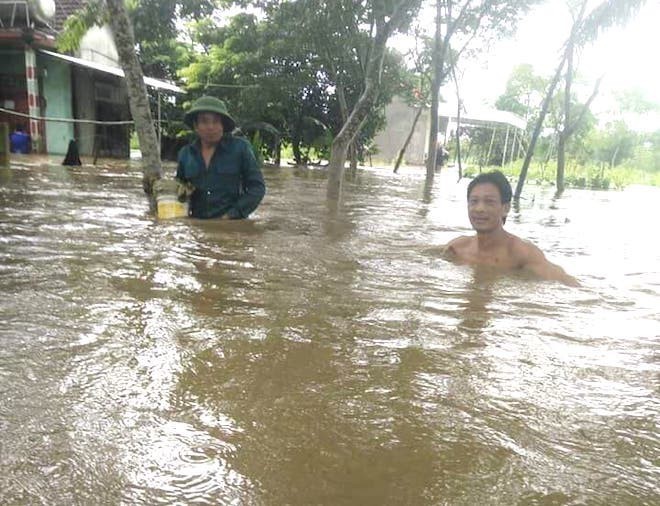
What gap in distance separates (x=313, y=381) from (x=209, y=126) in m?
3.48

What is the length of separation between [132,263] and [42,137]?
43.4 feet

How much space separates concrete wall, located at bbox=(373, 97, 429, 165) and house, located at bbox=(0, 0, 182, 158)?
15.7 m

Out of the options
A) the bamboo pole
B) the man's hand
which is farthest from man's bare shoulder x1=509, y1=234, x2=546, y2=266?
the bamboo pole

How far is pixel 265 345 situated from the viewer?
231 centimetres

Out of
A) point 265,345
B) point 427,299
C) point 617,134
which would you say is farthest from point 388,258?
point 617,134

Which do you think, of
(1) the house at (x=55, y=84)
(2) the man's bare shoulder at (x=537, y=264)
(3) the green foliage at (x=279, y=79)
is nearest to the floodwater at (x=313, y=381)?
(2) the man's bare shoulder at (x=537, y=264)

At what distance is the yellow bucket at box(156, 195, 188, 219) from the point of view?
5.63 meters

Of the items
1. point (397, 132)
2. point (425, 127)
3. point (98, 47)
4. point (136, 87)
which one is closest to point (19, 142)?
point (98, 47)

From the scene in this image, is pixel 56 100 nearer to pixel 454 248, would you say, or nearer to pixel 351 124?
pixel 351 124

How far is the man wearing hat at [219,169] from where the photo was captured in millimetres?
5008

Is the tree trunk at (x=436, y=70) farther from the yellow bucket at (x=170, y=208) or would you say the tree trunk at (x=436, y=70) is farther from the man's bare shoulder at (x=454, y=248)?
the man's bare shoulder at (x=454, y=248)

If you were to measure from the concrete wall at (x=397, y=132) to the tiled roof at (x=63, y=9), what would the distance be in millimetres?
17000

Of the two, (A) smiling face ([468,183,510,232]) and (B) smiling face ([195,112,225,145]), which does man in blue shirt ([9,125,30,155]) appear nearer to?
(B) smiling face ([195,112,225,145])

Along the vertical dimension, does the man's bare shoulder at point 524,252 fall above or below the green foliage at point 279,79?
below
